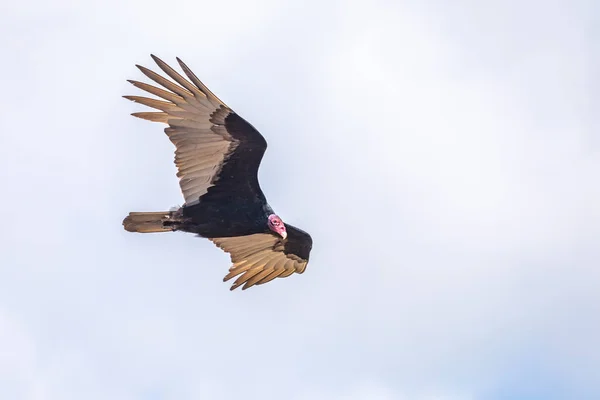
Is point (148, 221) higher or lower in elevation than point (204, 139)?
lower

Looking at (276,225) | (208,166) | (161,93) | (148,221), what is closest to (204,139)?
(208,166)

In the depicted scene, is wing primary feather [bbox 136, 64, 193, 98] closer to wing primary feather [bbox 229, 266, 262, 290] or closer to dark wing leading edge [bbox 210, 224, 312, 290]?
dark wing leading edge [bbox 210, 224, 312, 290]

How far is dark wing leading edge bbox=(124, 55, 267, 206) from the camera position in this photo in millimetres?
17328

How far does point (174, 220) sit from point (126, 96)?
7.04 ft

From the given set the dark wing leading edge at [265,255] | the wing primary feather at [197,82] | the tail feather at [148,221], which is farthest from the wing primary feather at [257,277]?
the wing primary feather at [197,82]

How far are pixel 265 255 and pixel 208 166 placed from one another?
8.69 ft

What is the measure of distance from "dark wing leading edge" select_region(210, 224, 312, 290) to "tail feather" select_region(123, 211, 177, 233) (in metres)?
1.89

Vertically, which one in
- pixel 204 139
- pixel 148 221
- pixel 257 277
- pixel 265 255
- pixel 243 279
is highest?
pixel 265 255

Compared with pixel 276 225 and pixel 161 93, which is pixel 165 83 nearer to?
pixel 161 93

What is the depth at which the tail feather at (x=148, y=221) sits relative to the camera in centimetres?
1820

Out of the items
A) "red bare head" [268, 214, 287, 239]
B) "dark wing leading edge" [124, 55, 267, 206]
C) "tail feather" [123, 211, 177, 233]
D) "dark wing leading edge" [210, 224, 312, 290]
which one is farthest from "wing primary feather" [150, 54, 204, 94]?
"dark wing leading edge" [210, 224, 312, 290]

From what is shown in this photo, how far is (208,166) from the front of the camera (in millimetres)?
18094

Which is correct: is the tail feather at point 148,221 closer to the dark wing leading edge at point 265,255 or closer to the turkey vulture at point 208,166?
the turkey vulture at point 208,166

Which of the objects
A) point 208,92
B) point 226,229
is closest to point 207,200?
point 226,229
